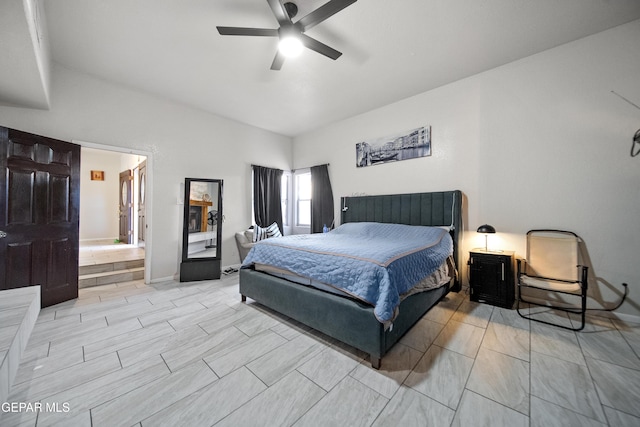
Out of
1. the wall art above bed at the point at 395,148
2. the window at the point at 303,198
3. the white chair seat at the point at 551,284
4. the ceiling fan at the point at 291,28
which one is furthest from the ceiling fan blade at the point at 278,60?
the white chair seat at the point at 551,284

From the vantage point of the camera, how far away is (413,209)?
12.1ft

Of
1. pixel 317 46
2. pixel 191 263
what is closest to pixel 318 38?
pixel 317 46

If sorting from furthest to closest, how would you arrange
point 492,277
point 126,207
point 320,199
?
point 126,207, point 320,199, point 492,277

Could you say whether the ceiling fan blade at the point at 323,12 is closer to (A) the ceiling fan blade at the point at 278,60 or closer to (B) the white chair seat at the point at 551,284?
(A) the ceiling fan blade at the point at 278,60

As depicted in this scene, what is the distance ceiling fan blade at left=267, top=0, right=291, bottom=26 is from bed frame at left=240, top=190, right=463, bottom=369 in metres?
Answer: 2.40

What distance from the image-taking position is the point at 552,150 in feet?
8.95

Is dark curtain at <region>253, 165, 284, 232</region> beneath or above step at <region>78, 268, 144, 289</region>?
above

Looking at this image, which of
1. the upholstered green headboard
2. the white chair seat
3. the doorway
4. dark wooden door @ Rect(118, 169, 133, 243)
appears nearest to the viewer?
the white chair seat

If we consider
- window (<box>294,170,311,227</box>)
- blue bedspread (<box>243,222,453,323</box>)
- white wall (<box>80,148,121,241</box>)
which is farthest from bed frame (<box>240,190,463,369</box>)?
white wall (<box>80,148,121,241</box>)

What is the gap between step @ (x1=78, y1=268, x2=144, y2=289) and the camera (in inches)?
137

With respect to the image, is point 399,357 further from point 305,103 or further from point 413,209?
point 305,103

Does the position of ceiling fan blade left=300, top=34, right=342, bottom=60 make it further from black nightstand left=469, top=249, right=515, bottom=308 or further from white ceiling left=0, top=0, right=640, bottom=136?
black nightstand left=469, top=249, right=515, bottom=308

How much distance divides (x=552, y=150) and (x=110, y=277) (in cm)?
633

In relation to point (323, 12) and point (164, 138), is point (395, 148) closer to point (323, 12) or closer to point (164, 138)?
point (323, 12)
